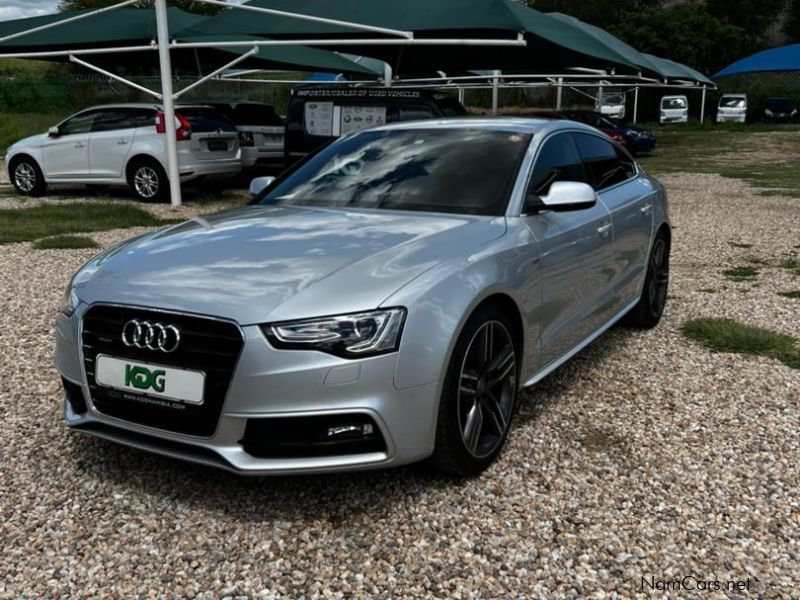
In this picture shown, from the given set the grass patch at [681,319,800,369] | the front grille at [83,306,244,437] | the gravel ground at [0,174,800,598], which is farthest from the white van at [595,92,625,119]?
the front grille at [83,306,244,437]

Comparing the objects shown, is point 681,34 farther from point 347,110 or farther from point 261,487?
point 261,487

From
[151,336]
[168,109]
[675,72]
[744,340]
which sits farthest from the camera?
[675,72]

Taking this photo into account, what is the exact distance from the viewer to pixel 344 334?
108 inches

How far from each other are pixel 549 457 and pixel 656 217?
104 inches

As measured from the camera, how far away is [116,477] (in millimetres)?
3303

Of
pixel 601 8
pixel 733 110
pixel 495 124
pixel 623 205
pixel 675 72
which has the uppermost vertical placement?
pixel 601 8

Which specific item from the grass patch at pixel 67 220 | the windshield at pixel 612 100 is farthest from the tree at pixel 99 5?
the grass patch at pixel 67 220

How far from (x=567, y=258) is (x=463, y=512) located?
1503 mm

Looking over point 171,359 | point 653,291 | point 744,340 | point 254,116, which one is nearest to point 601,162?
point 653,291

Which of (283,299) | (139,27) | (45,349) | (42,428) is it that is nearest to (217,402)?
(283,299)

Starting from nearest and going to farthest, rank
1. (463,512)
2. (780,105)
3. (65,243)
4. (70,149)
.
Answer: (463,512) < (65,243) < (70,149) < (780,105)

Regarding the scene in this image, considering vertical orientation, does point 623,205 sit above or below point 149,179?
above

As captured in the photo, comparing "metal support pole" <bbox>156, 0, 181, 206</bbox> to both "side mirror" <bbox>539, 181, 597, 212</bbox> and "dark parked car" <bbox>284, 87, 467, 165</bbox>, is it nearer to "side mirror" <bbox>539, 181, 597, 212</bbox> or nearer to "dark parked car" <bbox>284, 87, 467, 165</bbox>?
"dark parked car" <bbox>284, 87, 467, 165</bbox>

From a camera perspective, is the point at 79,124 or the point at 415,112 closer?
the point at 415,112
